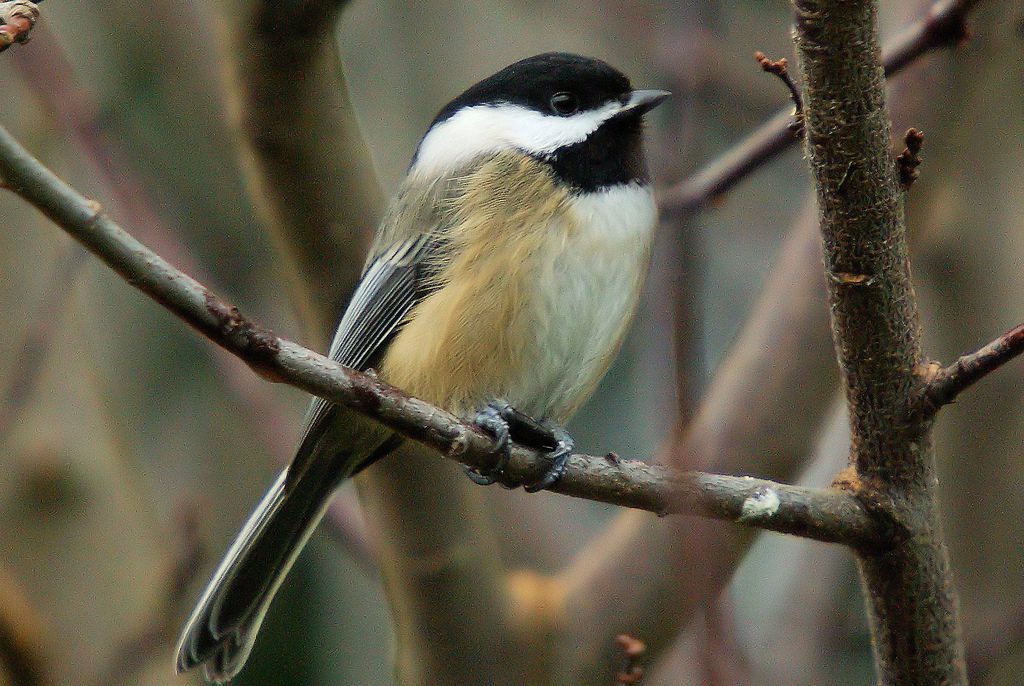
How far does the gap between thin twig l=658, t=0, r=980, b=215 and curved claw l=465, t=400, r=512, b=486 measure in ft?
1.71

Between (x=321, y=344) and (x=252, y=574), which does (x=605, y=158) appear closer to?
(x=321, y=344)

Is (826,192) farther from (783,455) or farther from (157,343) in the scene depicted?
(157,343)

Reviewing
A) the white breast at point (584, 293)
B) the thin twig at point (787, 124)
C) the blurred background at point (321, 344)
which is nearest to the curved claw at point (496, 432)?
the white breast at point (584, 293)

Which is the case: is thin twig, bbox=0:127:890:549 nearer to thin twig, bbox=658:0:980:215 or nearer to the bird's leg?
the bird's leg

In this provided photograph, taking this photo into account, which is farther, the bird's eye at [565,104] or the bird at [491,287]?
the bird's eye at [565,104]

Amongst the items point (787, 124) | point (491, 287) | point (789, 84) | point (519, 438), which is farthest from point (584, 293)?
point (789, 84)

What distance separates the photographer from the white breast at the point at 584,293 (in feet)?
7.96

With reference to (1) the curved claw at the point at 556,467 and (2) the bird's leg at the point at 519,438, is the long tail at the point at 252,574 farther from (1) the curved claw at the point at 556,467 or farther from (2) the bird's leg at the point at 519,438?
(1) the curved claw at the point at 556,467

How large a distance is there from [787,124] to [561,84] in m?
0.58

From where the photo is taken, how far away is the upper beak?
2.64m

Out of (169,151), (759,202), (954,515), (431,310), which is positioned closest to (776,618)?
(954,515)

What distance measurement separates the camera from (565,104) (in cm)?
271

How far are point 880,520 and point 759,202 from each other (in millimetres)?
3607

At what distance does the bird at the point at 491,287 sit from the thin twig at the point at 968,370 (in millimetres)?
776
